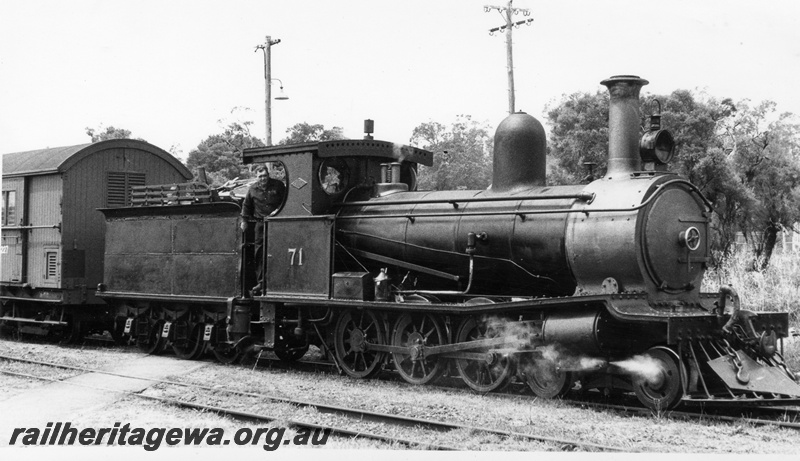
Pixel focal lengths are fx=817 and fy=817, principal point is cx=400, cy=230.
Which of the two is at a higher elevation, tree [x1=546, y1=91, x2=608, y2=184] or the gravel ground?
tree [x1=546, y1=91, x2=608, y2=184]

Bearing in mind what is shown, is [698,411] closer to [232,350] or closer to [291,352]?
[291,352]

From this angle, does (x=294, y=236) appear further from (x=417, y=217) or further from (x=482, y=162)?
(x=482, y=162)

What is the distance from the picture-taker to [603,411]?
8.70 m

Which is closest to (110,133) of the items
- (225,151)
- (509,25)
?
(225,151)

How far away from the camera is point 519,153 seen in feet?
32.8

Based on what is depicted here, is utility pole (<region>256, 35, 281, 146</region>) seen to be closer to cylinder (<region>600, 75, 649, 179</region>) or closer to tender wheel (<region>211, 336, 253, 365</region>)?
tender wheel (<region>211, 336, 253, 365</region>)

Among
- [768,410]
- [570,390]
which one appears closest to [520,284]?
[570,390]

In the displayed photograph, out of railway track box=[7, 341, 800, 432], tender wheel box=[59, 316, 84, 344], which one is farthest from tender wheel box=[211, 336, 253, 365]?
tender wheel box=[59, 316, 84, 344]

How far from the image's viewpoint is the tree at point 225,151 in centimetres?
3403

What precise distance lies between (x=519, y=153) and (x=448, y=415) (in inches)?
134

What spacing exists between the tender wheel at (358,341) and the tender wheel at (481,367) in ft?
4.25

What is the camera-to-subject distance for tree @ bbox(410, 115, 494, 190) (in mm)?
36625

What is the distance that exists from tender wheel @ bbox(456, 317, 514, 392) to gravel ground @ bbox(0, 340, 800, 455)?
0.66 ft

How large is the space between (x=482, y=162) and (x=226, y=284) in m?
28.2
